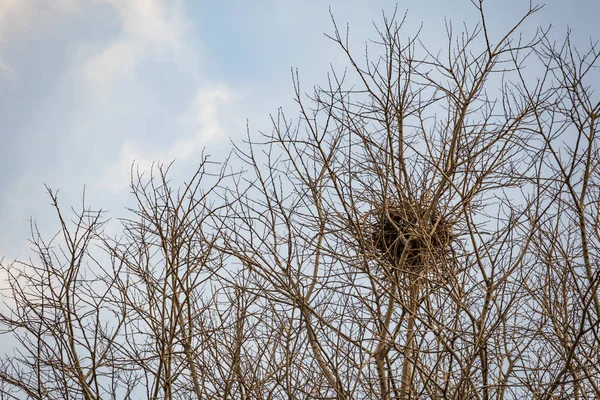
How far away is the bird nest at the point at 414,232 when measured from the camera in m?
3.19

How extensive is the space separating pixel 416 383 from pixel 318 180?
1.31 meters

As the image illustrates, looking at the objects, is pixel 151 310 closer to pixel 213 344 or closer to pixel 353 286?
pixel 213 344

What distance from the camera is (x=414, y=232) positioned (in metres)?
3.28

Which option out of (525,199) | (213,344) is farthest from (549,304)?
(213,344)

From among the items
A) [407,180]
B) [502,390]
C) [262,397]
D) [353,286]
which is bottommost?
[502,390]

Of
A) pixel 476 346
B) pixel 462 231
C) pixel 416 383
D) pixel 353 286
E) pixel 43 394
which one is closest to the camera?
pixel 476 346

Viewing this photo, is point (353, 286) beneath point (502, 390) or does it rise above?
above

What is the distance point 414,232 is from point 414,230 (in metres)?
0.05

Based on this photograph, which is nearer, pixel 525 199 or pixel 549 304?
pixel 549 304

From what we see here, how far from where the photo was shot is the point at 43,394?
3359 millimetres

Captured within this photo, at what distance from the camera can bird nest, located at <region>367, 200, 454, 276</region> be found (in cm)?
319

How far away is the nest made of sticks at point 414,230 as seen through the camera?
3.22 metres

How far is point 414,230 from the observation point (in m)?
3.23

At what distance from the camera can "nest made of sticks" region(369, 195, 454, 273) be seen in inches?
127
